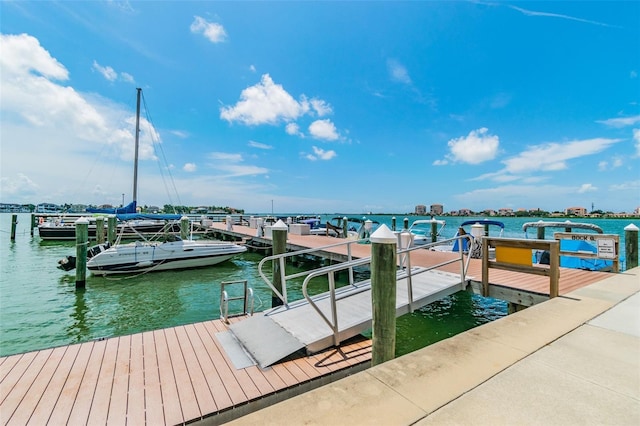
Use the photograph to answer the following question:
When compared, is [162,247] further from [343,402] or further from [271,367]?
[343,402]

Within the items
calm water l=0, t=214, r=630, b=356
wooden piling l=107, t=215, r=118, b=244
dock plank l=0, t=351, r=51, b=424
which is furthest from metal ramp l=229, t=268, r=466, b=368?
wooden piling l=107, t=215, r=118, b=244

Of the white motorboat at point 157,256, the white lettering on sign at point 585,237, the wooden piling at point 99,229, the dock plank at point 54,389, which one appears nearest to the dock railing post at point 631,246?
the white lettering on sign at point 585,237

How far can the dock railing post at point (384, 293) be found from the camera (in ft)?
11.0

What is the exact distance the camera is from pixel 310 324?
468cm

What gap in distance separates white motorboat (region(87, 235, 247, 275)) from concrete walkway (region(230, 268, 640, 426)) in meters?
12.0

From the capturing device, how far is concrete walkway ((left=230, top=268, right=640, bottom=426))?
195 centimetres

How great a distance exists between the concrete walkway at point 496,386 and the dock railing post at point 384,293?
57 cm

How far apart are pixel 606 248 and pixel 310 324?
756 centimetres

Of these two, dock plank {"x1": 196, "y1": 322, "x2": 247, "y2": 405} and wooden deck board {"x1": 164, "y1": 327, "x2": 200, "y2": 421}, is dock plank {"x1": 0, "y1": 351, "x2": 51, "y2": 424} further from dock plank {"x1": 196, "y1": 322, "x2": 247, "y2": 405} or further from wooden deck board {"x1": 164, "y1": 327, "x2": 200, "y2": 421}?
dock plank {"x1": 196, "y1": 322, "x2": 247, "y2": 405}

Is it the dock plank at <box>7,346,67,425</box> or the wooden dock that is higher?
the wooden dock

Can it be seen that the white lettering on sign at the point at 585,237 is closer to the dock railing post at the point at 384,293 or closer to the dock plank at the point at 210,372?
the dock railing post at the point at 384,293

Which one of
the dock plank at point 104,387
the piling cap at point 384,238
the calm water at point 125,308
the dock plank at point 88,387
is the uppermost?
the piling cap at point 384,238

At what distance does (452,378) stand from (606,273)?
7.68m

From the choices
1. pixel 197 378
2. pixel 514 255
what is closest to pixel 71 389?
pixel 197 378
